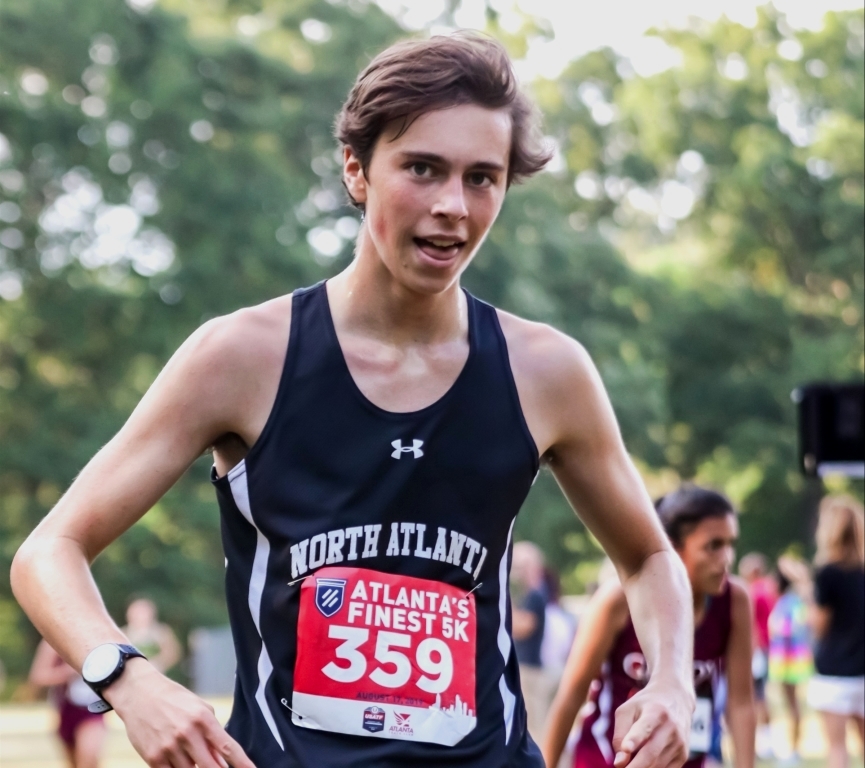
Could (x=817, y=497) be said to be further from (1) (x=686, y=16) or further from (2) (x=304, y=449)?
(2) (x=304, y=449)

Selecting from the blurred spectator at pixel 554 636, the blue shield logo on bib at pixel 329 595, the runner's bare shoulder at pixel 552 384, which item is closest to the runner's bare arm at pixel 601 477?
the runner's bare shoulder at pixel 552 384

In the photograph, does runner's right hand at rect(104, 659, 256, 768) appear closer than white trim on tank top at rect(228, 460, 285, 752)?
Yes

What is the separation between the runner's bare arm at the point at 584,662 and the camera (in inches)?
214

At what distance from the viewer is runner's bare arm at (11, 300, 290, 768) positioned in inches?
88.3

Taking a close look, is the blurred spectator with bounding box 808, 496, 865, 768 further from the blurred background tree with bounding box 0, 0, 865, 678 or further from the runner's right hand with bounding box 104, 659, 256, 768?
the blurred background tree with bounding box 0, 0, 865, 678

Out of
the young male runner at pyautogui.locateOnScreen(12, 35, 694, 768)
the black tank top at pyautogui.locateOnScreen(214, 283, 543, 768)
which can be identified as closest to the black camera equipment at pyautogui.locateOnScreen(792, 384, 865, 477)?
the young male runner at pyautogui.locateOnScreen(12, 35, 694, 768)

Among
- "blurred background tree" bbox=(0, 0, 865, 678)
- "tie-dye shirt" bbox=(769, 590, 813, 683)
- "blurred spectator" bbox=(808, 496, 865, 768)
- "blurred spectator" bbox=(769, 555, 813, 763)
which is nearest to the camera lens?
"blurred spectator" bbox=(808, 496, 865, 768)

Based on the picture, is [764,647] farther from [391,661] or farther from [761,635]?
[391,661]

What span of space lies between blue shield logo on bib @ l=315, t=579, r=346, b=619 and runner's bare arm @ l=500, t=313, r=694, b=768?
0.45m

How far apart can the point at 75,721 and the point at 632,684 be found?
286 inches

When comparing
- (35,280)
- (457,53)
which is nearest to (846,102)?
(35,280)

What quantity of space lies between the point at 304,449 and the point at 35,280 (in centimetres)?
2876

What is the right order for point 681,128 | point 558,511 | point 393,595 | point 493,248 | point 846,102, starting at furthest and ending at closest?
point 681,128 → point 846,102 → point 558,511 → point 493,248 → point 393,595

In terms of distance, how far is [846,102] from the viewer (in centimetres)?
3828
